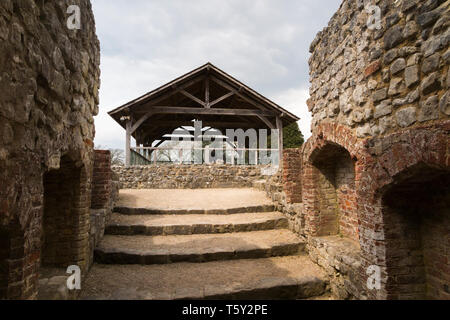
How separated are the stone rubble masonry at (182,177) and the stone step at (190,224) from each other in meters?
4.75

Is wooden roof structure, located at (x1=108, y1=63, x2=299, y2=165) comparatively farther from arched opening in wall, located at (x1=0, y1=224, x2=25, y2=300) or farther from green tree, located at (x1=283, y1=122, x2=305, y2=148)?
arched opening in wall, located at (x1=0, y1=224, x2=25, y2=300)

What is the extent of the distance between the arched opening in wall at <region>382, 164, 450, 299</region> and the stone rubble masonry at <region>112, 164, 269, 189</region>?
27.9ft

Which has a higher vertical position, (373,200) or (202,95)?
(202,95)

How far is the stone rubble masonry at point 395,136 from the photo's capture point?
2.28 metres

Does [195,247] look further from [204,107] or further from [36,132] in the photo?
[204,107]

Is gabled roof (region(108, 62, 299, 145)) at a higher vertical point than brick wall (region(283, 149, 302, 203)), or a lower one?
higher

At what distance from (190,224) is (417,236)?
398 centimetres

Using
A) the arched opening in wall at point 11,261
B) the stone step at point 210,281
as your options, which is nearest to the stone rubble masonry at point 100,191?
the stone step at point 210,281

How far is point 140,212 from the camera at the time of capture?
6.30 m

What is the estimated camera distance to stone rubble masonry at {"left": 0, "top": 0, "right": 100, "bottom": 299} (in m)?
1.63

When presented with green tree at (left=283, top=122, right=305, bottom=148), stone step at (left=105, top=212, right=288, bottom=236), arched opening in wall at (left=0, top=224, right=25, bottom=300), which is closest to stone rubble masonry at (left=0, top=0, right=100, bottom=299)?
arched opening in wall at (left=0, top=224, right=25, bottom=300)
